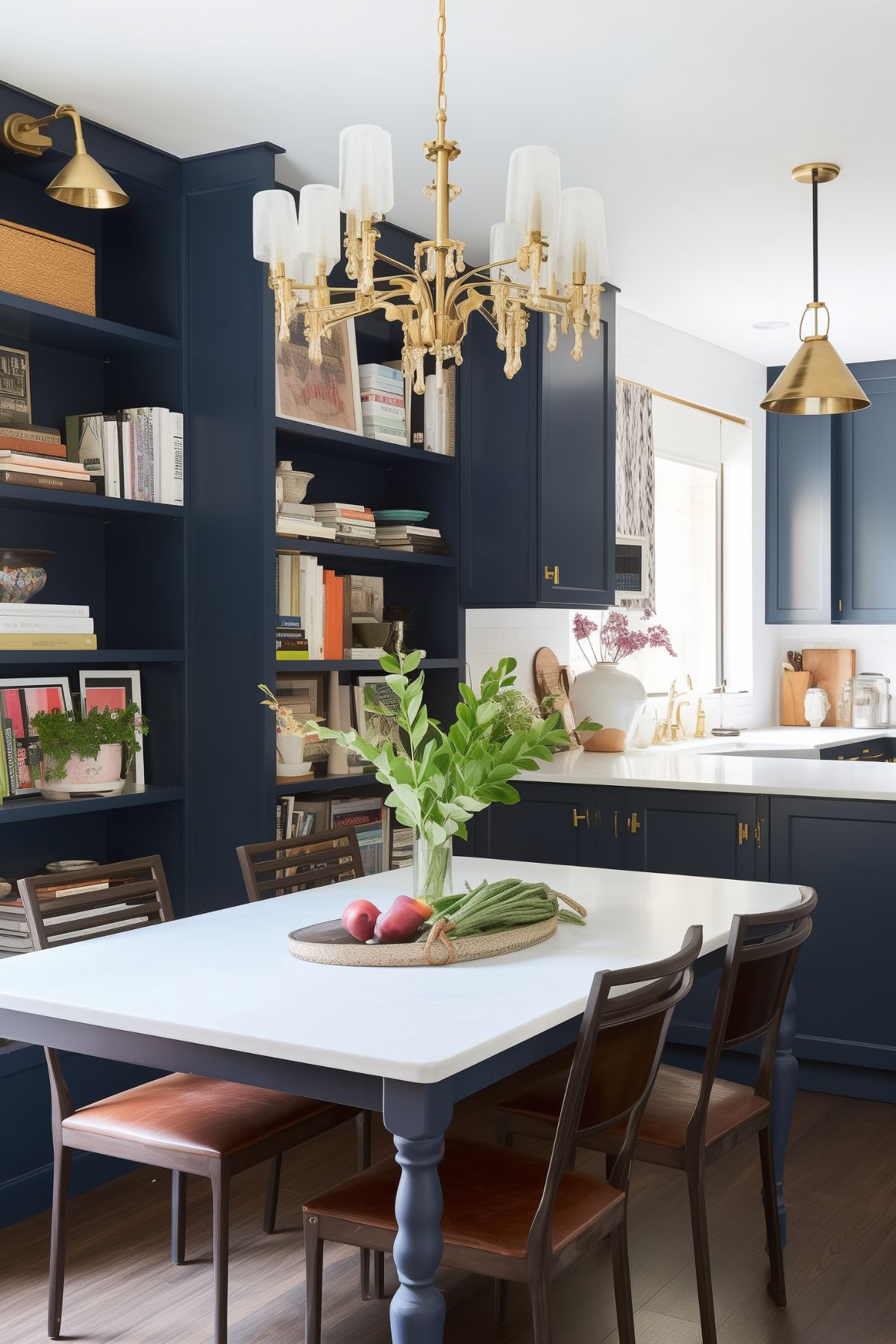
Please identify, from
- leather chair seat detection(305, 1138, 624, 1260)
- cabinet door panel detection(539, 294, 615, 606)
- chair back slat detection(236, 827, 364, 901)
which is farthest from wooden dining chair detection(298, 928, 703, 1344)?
cabinet door panel detection(539, 294, 615, 606)

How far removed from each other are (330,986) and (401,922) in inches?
8.8

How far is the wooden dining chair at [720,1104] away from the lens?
7.69ft

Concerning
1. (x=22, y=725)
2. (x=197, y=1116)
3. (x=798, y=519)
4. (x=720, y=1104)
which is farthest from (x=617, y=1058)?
(x=798, y=519)

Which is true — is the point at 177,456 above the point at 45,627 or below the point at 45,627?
above

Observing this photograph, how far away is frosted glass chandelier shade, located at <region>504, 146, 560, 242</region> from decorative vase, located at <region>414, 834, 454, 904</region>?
1135mm

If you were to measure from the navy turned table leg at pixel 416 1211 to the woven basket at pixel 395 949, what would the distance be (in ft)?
1.72

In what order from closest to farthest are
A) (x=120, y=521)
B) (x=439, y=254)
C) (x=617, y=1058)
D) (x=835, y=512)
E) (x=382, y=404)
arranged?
(x=617, y=1058) < (x=439, y=254) < (x=120, y=521) < (x=382, y=404) < (x=835, y=512)

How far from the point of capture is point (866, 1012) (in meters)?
3.88

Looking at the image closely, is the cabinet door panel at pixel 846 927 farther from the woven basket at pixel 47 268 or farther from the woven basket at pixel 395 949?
the woven basket at pixel 47 268

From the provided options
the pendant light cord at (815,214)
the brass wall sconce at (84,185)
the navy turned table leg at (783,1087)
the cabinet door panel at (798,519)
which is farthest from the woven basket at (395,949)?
the cabinet door panel at (798,519)

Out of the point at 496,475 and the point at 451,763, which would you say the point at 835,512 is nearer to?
the point at 496,475

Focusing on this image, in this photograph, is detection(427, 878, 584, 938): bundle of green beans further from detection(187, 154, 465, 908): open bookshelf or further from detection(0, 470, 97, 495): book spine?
detection(0, 470, 97, 495): book spine

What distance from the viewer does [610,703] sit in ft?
16.6

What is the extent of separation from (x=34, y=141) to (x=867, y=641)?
5.00 metres
